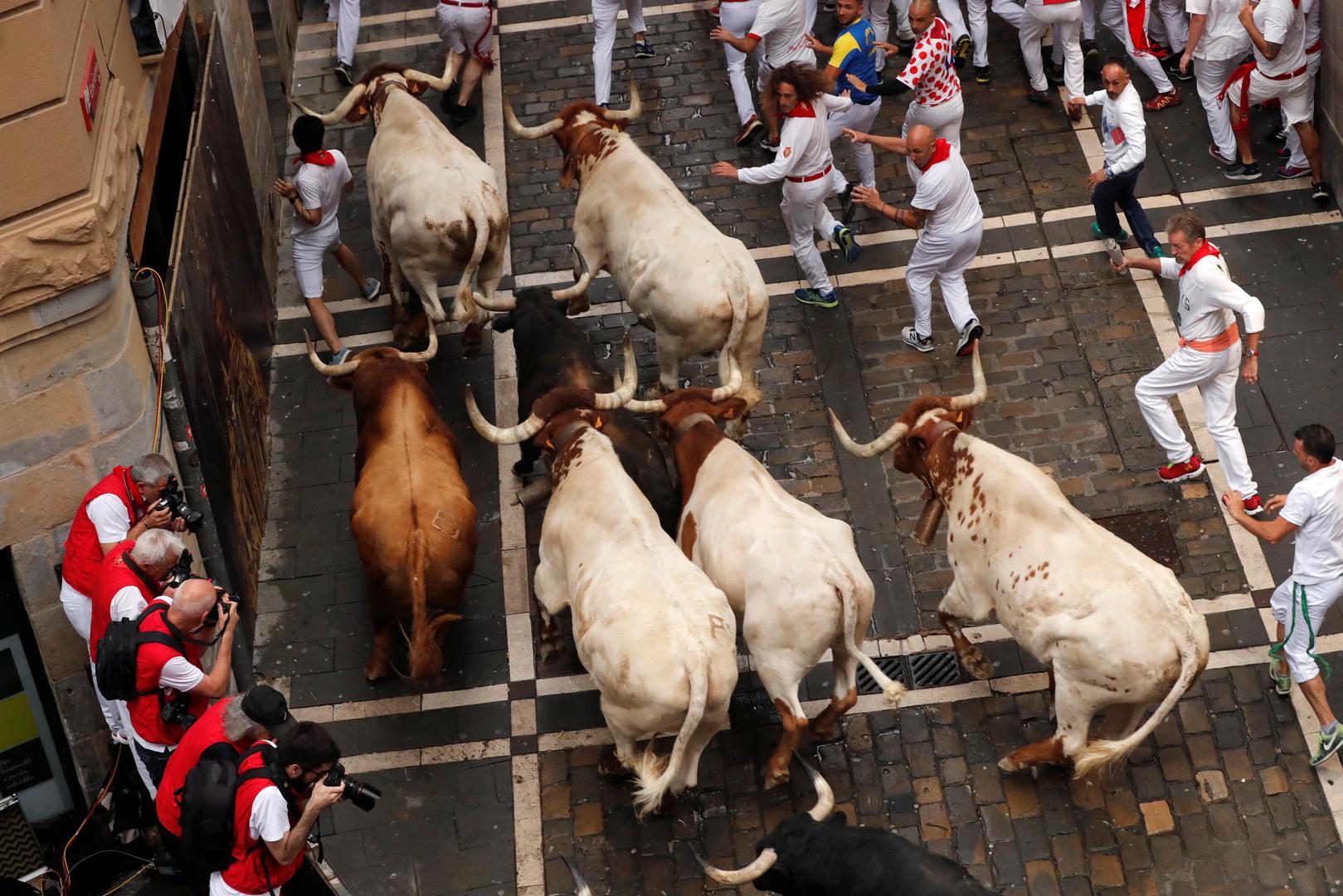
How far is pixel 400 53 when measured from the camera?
16359mm

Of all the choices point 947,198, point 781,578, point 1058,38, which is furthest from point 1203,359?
point 1058,38

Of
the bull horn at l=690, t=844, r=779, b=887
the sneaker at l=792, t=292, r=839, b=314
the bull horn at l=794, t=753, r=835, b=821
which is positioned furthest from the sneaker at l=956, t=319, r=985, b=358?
the bull horn at l=690, t=844, r=779, b=887

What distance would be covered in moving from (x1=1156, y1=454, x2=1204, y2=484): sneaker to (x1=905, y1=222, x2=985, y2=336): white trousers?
2.02 metres

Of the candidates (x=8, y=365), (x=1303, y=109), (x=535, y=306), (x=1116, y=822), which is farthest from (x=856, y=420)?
(x=8, y=365)

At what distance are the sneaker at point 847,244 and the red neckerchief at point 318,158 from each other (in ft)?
14.3

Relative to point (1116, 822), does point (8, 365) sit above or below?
above

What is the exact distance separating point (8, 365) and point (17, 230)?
2.60 feet

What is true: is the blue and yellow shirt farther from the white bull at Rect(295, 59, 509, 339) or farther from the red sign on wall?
the red sign on wall

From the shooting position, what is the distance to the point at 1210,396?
11008 millimetres

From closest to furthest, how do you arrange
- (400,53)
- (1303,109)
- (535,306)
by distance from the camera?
1. (535,306)
2. (1303,109)
3. (400,53)

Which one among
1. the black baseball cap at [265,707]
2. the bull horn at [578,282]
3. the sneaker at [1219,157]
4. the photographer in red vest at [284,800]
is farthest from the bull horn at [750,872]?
the sneaker at [1219,157]

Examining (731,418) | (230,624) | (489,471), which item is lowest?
(489,471)

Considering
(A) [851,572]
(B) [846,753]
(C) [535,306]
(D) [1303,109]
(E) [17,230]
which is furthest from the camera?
(D) [1303,109]

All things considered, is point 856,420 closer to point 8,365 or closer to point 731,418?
point 731,418
